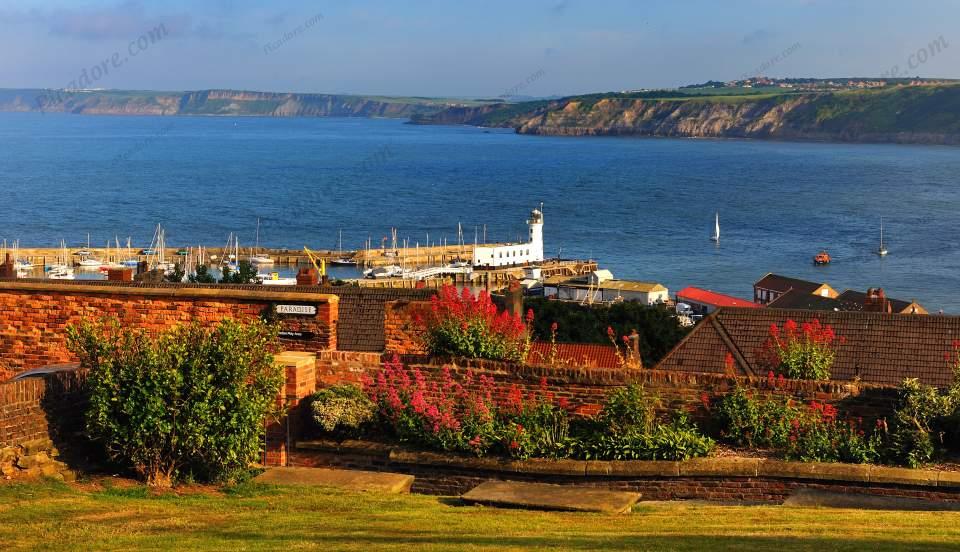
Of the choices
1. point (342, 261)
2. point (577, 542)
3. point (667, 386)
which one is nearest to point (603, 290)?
point (342, 261)

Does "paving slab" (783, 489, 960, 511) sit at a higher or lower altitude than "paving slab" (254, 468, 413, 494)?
lower

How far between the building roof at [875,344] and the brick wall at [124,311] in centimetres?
701

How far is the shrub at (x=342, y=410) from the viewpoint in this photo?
39.2 feet

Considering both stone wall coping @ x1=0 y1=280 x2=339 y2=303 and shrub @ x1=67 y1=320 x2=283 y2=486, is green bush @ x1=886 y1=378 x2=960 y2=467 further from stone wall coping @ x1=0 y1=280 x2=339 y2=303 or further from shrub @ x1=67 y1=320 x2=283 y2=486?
stone wall coping @ x1=0 y1=280 x2=339 y2=303

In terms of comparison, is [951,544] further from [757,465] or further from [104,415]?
[104,415]

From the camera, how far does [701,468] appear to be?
35.2ft

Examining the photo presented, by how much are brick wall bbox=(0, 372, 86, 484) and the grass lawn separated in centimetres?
42

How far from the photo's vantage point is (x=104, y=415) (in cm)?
1075

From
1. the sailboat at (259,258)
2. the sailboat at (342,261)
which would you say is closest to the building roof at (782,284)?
the sailboat at (342,261)

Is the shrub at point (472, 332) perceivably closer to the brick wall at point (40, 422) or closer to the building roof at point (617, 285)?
the brick wall at point (40, 422)

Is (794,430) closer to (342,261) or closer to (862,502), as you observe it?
(862,502)

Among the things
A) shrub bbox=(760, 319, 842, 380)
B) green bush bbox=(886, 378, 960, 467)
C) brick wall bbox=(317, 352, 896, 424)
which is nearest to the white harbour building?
shrub bbox=(760, 319, 842, 380)

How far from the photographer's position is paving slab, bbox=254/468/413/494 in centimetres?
1072

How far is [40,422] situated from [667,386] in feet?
19.5
